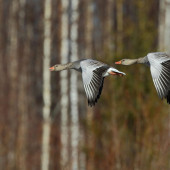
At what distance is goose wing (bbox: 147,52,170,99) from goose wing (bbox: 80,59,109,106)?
1.69ft

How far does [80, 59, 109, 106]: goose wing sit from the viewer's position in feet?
21.2

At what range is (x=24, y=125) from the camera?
1905 cm

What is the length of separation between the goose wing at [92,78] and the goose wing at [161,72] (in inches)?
20.2

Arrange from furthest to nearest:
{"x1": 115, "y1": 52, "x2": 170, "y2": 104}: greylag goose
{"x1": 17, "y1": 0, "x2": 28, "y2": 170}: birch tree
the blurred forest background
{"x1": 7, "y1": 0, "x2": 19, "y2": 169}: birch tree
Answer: {"x1": 7, "y1": 0, "x2": 19, "y2": 169}: birch tree
{"x1": 17, "y1": 0, "x2": 28, "y2": 170}: birch tree
the blurred forest background
{"x1": 115, "y1": 52, "x2": 170, "y2": 104}: greylag goose

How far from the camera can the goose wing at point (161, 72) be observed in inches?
250

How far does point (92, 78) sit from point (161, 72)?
0.70 m

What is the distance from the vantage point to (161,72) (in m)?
6.41

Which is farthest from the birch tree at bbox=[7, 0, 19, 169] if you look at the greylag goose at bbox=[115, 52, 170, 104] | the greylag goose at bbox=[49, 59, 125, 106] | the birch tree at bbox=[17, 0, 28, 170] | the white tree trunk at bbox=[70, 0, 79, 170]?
the greylag goose at bbox=[115, 52, 170, 104]

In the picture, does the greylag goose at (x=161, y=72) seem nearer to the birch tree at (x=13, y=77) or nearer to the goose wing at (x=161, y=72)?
the goose wing at (x=161, y=72)

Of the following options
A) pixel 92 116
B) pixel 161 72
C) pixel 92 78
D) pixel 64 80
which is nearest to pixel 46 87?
pixel 64 80

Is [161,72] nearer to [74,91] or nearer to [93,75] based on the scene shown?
[93,75]

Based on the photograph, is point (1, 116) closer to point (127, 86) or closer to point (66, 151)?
point (66, 151)

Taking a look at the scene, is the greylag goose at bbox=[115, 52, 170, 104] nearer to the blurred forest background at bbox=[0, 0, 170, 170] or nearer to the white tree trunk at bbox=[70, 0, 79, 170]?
the blurred forest background at bbox=[0, 0, 170, 170]

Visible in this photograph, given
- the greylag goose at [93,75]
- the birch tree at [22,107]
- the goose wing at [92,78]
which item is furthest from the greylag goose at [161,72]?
the birch tree at [22,107]
